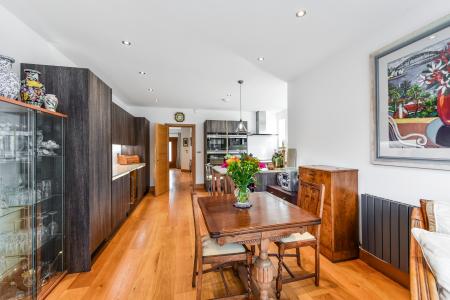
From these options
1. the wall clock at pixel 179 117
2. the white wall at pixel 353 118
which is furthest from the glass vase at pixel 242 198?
the wall clock at pixel 179 117

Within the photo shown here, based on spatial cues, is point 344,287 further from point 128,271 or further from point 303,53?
point 303,53

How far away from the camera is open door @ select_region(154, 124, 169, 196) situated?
18.6 feet

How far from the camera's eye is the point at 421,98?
184 centimetres

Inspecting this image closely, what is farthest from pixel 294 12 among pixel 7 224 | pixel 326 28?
pixel 7 224

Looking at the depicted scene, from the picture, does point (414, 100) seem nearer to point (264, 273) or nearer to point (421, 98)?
point (421, 98)

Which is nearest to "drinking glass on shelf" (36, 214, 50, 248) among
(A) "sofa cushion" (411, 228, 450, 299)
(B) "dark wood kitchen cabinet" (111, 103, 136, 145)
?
(B) "dark wood kitchen cabinet" (111, 103, 136, 145)

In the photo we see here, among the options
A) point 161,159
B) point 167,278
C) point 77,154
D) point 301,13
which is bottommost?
point 167,278

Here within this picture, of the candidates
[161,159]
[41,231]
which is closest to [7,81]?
[41,231]

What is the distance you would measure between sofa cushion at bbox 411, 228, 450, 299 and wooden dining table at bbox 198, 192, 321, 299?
67 cm

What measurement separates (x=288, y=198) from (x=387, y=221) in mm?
1305

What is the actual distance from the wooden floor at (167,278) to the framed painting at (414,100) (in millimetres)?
1214

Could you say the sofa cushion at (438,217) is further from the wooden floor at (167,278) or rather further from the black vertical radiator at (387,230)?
the wooden floor at (167,278)

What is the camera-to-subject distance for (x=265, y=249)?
1.63 m

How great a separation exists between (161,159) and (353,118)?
4.79 metres
